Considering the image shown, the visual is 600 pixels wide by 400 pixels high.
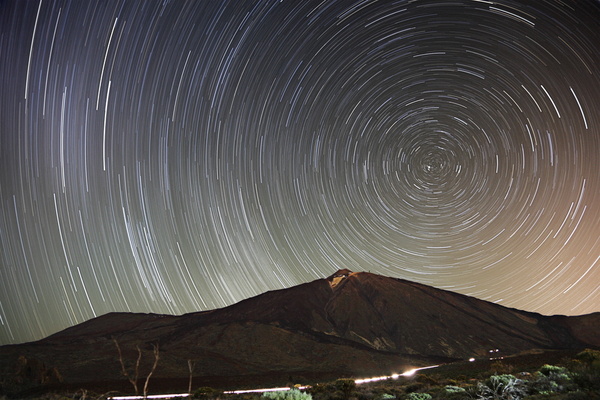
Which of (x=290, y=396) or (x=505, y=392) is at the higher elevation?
(x=290, y=396)

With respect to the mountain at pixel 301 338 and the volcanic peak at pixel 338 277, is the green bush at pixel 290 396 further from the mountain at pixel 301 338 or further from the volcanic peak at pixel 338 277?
the volcanic peak at pixel 338 277

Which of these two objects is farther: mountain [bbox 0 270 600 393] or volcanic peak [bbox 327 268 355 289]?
volcanic peak [bbox 327 268 355 289]

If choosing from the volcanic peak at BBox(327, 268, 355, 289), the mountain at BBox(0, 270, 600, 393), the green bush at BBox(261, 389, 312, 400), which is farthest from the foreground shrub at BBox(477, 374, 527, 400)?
the volcanic peak at BBox(327, 268, 355, 289)

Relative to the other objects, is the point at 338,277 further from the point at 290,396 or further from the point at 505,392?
the point at 505,392

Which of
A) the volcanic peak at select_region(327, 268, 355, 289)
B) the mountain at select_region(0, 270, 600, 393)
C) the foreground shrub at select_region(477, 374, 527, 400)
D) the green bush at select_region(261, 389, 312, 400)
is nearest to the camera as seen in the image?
the foreground shrub at select_region(477, 374, 527, 400)

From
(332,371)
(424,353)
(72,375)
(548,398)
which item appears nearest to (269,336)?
(332,371)

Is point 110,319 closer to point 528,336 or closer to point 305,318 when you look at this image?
point 305,318

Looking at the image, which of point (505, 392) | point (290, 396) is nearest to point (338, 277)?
point (290, 396)

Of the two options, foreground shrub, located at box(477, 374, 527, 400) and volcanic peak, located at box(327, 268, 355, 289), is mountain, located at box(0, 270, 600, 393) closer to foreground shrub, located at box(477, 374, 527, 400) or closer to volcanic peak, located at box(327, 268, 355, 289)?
volcanic peak, located at box(327, 268, 355, 289)

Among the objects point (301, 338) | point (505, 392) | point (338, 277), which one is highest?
point (338, 277)
